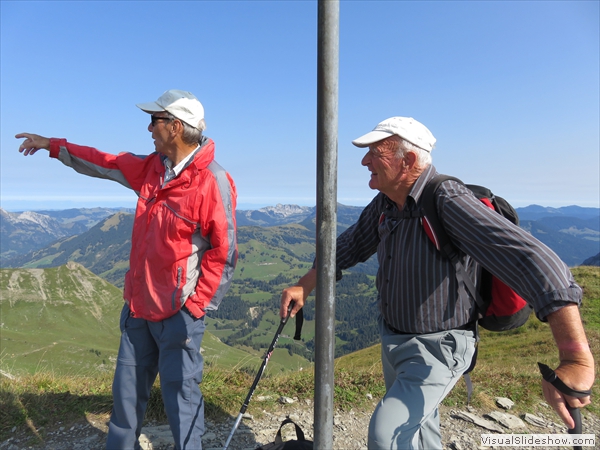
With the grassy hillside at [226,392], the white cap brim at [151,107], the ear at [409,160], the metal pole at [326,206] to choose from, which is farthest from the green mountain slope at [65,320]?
the metal pole at [326,206]

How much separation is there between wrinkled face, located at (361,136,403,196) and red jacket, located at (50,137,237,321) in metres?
1.38

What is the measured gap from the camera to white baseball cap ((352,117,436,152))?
10.6ft

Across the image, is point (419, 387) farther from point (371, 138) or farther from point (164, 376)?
point (164, 376)

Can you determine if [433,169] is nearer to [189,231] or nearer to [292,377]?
[189,231]

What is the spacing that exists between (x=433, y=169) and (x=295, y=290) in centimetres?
151

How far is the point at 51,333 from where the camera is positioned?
4941 inches

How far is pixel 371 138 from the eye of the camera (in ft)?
10.7

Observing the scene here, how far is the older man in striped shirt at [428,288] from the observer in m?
2.32

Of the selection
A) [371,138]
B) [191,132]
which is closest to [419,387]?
[371,138]

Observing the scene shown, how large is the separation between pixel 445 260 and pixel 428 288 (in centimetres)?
25

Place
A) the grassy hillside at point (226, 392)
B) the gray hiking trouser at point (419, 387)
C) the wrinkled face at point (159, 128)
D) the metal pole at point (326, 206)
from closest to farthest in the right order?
the metal pole at point (326, 206)
the gray hiking trouser at point (419, 387)
the wrinkled face at point (159, 128)
the grassy hillside at point (226, 392)

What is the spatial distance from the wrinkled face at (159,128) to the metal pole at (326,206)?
6.94ft

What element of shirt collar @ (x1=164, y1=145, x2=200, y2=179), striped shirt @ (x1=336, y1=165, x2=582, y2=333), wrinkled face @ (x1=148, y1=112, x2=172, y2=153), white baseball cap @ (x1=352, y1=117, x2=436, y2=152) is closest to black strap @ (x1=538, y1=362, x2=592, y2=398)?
striped shirt @ (x1=336, y1=165, x2=582, y2=333)

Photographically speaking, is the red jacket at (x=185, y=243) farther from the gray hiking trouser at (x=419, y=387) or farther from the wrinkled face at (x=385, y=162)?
the gray hiking trouser at (x=419, y=387)
